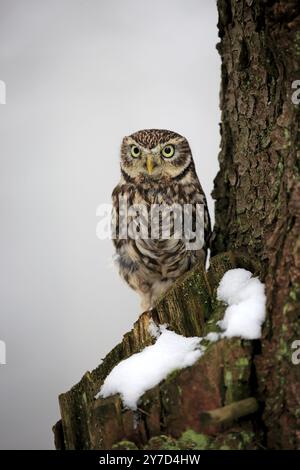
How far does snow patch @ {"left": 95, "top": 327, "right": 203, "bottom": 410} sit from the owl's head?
1.25 m

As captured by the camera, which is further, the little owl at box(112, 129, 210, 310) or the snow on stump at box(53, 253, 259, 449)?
the little owl at box(112, 129, 210, 310)

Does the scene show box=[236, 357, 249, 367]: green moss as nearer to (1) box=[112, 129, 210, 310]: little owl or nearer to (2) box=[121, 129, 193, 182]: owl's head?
(1) box=[112, 129, 210, 310]: little owl

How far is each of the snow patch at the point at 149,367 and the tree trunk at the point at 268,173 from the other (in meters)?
0.24

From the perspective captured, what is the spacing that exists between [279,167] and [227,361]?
0.70 metres

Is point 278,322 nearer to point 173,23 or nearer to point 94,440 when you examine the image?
point 94,440

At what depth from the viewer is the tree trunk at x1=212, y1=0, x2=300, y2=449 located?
1738mm

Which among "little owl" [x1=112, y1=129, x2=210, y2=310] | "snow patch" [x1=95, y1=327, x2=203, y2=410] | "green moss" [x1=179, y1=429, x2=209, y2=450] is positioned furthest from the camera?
"little owl" [x1=112, y1=129, x2=210, y2=310]

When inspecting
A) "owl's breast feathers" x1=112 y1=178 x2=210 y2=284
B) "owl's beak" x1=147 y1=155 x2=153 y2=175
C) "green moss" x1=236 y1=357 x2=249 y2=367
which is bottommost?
"green moss" x1=236 y1=357 x2=249 y2=367

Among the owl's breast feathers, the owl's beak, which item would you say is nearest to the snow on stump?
the owl's breast feathers

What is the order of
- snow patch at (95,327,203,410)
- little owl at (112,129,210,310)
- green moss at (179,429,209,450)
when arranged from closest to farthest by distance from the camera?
green moss at (179,429,209,450) → snow patch at (95,327,203,410) → little owl at (112,129,210,310)

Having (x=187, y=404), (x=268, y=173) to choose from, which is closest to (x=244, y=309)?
(x=187, y=404)

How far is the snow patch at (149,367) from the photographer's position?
1.81 m

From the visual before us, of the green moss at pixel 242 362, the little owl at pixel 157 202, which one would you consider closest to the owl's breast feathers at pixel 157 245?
the little owl at pixel 157 202

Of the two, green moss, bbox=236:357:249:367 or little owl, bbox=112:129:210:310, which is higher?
little owl, bbox=112:129:210:310
